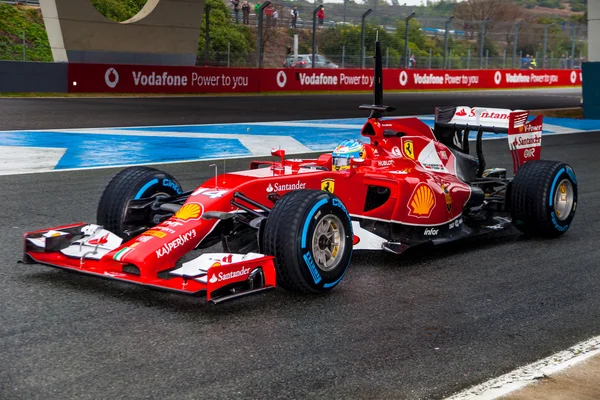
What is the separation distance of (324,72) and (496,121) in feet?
84.6

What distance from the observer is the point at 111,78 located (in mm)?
26047

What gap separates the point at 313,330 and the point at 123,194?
2.17m

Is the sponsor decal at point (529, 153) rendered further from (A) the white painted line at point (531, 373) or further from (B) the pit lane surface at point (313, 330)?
(A) the white painted line at point (531, 373)

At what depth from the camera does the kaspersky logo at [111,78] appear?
25953mm

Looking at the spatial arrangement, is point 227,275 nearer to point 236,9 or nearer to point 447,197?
point 447,197

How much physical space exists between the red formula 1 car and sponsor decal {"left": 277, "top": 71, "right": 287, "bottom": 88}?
76.1 feet

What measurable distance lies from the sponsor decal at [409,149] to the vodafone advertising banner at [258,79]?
19934 millimetres

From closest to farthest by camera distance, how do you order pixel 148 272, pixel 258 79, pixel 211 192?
pixel 148 272, pixel 211 192, pixel 258 79

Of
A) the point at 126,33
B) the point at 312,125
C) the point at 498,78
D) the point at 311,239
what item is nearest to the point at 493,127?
the point at 311,239

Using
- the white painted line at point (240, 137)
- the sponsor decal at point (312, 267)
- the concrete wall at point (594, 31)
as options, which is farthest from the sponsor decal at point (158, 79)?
the sponsor decal at point (312, 267)

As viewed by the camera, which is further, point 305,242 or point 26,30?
point 26,30

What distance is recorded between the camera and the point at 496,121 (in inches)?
322

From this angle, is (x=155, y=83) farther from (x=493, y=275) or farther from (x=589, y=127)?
(x=493, y=275)

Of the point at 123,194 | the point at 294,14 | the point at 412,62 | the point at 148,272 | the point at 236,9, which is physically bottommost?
the point at 148,272
